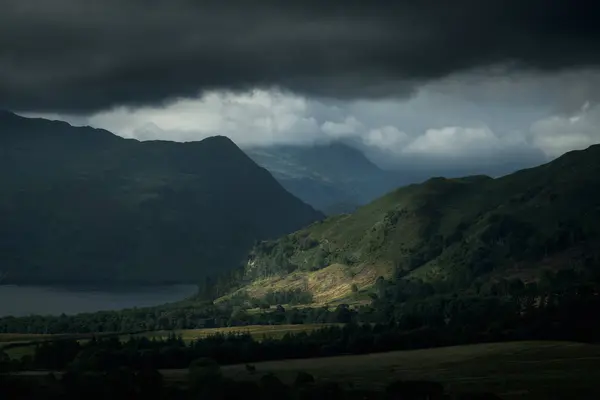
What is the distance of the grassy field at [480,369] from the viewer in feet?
479

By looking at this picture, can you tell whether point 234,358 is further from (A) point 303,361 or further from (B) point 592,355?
(B) point 592,355

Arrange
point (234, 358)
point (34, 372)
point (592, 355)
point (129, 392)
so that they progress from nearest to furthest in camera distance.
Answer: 1. point (129, 392)
2. point (34, 372)
3. point (592, 355)
4. point (234, 358)

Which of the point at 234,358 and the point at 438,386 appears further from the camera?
the point at 234,358

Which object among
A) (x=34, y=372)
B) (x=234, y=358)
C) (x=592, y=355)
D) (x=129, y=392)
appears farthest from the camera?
(x=234, y=358)

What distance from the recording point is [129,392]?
139 meters

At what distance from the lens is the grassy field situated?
145875 mm

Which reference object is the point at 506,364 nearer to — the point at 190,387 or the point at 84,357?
the point at 190,387

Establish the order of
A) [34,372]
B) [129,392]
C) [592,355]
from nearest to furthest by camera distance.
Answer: [129,392] < [34,372] < [592,355]

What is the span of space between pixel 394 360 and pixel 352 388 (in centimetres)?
4086

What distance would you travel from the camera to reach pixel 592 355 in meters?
179

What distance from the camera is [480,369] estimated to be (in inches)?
6575

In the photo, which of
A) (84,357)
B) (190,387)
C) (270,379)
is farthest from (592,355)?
(84,357)

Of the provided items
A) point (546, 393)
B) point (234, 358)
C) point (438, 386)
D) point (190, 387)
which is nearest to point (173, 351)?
point (234, 358)

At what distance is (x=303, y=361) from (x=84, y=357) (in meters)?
45.7
